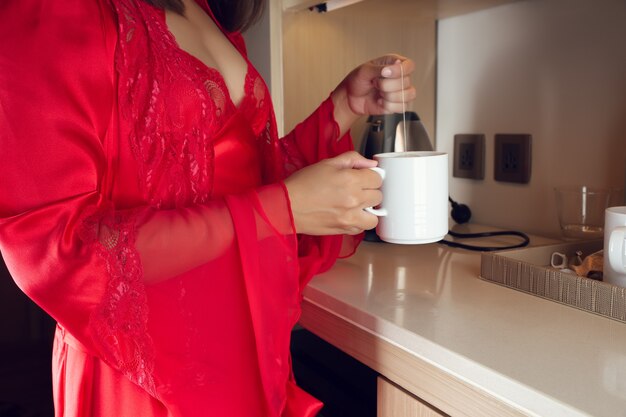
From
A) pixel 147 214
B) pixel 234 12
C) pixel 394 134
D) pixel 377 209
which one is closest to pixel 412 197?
→ pixel 377 209

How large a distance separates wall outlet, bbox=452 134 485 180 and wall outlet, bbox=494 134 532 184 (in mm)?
45

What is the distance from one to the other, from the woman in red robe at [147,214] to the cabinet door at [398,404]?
0.31 ft

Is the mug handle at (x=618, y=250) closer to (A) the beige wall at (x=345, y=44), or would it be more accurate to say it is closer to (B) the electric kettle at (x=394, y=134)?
(B) the electric kettle at (x=394, y=134)

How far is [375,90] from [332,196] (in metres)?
0.35

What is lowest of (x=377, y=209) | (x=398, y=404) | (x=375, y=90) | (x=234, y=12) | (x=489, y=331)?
(x=398, y=404)

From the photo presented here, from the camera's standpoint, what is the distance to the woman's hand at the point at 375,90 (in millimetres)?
864

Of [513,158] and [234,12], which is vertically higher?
[234,12]

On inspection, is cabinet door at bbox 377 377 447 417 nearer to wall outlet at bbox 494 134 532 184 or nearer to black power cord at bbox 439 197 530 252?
black power cord at bbox 439 197 530 252

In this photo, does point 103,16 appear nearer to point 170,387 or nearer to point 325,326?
point 170,387

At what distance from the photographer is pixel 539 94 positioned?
47.5 inches

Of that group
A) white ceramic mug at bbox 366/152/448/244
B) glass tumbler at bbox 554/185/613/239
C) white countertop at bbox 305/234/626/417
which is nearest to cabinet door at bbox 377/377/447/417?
white countertop at bbox 305/234/626/417

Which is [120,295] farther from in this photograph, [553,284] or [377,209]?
[553,284]

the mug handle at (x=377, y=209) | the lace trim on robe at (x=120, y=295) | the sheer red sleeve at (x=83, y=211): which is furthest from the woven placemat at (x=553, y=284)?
the lace trim on robe at (x=120, y=295)

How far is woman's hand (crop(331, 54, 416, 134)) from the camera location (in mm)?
864
